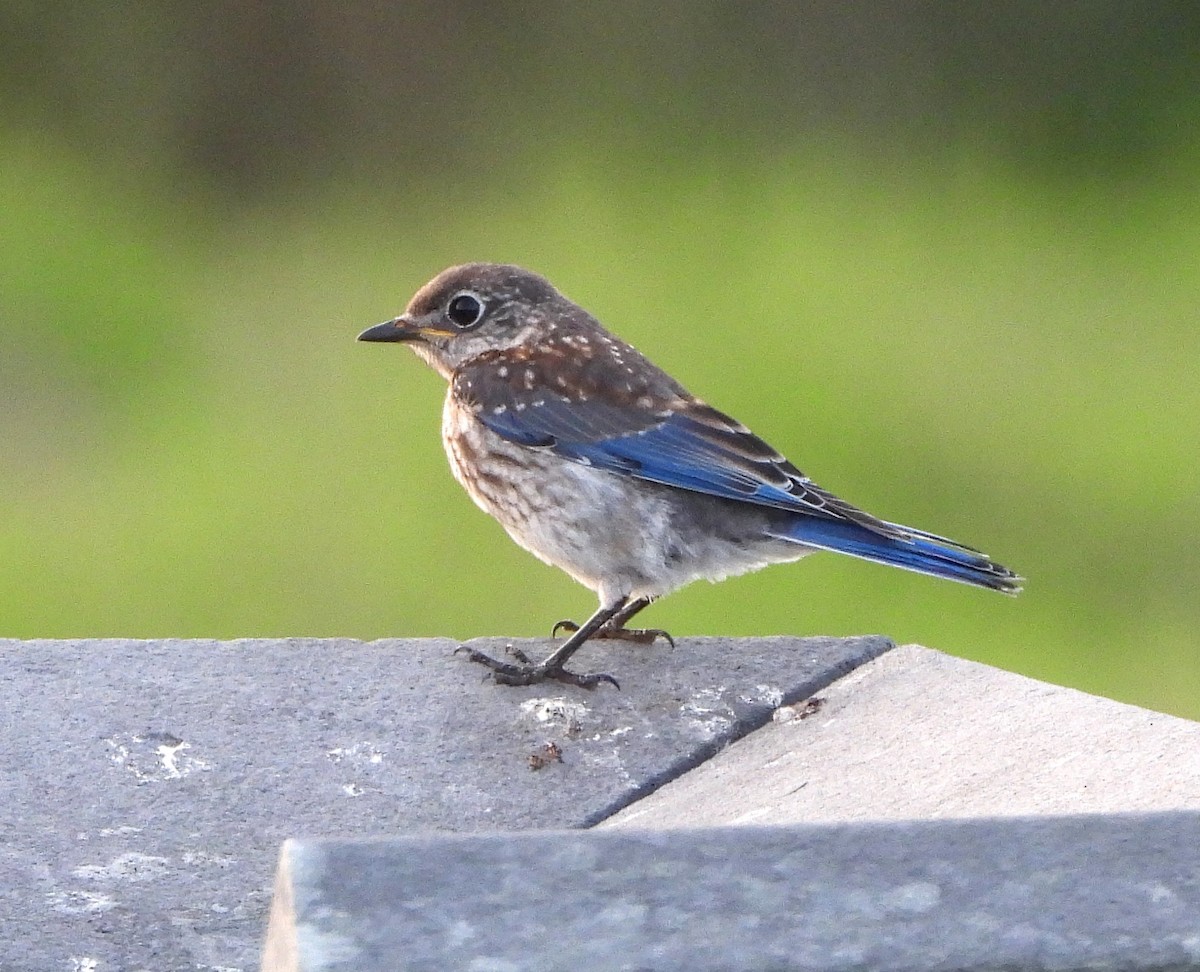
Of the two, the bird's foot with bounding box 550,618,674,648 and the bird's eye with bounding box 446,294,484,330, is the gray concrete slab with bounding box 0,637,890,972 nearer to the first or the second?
the bird's foot with bounding box 550,618,674,648

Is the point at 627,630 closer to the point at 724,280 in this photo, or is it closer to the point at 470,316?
the point at 470,316

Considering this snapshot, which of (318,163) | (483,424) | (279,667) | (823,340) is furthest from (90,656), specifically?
(318,163)

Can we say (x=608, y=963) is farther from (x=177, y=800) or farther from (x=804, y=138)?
(x=804, y=138)

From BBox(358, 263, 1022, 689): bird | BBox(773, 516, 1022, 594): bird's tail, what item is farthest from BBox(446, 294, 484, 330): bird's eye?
BBox(773, 516, 1022, 594): bird's tail

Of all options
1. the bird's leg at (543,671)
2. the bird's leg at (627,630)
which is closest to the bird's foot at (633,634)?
the bird's leg at (627,630)

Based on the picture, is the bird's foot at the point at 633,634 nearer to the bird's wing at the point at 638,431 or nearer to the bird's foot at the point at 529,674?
the bird's foot at the point at 529,674

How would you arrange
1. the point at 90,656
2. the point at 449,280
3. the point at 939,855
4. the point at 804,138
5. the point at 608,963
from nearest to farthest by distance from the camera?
1. the point at 608,963
2. the point at 939,855
3. the point at 90,656
4. the point at 449,280
5. the point at 804,138
